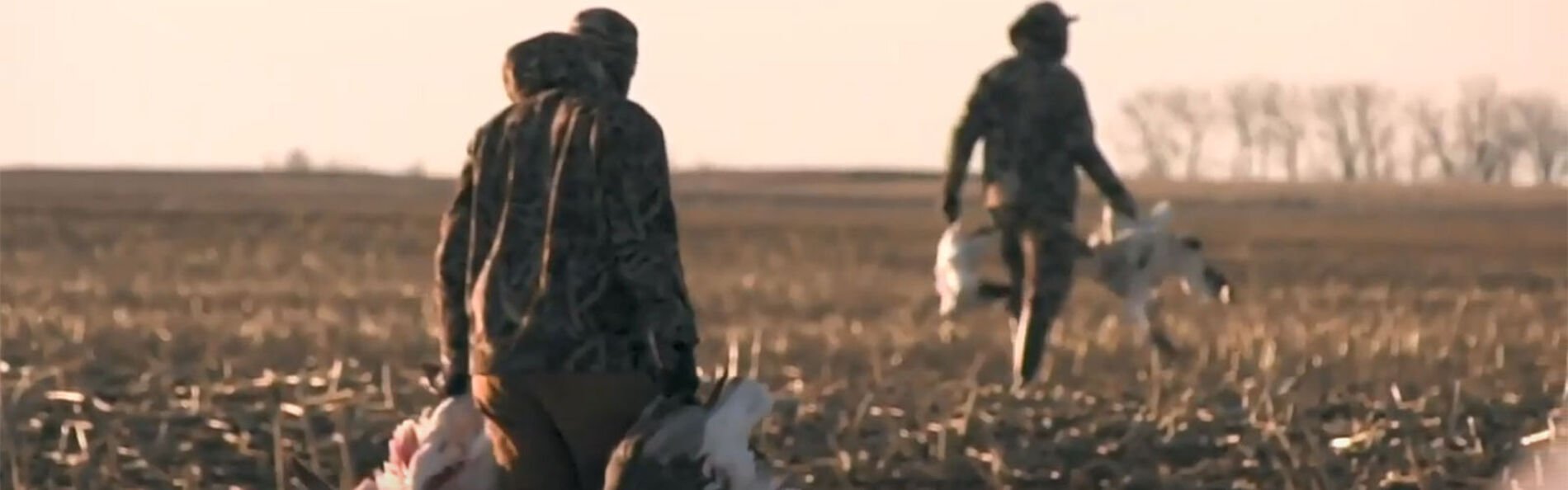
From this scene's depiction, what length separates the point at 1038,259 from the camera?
524 inches

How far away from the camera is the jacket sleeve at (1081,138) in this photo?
1308 centimetres

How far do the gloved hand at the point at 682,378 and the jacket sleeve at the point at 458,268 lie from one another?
50 cm

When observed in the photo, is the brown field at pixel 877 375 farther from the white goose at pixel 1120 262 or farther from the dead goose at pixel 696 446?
the dead goose at pixel 696 446

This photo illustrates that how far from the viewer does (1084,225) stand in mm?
50375

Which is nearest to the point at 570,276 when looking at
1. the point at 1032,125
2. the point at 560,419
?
the point at 560,419

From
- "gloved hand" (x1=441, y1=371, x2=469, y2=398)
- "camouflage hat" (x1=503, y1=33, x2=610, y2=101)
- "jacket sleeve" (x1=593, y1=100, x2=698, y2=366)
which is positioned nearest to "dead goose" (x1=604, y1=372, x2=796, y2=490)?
"jacket sleeve" (x1=593, y1=100, x2=698, y2=366)

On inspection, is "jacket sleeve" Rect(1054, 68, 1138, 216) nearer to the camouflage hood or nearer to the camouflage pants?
the camouflage pants

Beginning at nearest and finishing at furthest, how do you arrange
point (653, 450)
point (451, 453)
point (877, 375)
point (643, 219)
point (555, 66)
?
point (653, 450) → point (643, 219) → point (555, 66) → point (451, 453) → point (877, 375)

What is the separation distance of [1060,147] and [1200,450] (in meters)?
1.66

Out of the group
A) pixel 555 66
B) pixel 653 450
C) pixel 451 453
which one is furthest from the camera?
pixel 451 453

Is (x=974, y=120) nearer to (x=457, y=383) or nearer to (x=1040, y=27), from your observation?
(x=1040, y=27)

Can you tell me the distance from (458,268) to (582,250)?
1.40 ft

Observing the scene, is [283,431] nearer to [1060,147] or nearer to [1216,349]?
[1060,147]

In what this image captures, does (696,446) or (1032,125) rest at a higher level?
(1032,125)
